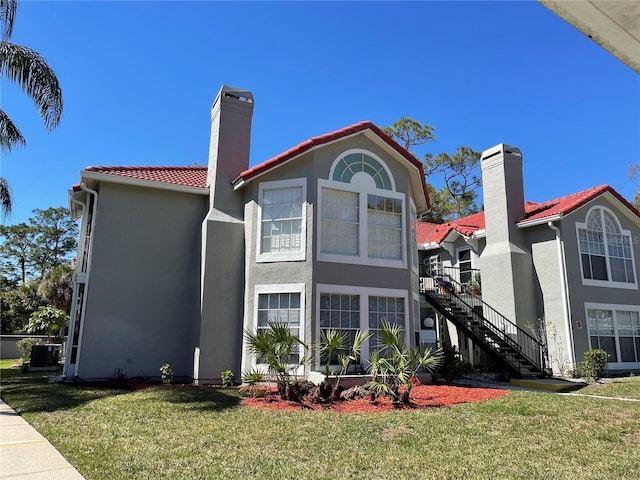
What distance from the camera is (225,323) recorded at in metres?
13.6

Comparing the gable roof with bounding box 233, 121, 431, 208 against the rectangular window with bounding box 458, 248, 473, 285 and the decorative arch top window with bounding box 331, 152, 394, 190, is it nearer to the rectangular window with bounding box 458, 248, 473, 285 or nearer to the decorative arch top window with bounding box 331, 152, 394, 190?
the decorative arch top window with bounding box 331, 152, 394, 190

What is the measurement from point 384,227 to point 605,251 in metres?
10.6

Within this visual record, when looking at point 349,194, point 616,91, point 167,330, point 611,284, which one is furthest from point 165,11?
point 611,284

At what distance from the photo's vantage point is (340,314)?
43.2ft

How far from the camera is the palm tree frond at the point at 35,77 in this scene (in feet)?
48.3

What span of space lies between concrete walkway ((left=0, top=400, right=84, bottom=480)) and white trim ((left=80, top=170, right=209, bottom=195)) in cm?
784

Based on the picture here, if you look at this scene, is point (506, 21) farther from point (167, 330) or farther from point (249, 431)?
point (167, 330)

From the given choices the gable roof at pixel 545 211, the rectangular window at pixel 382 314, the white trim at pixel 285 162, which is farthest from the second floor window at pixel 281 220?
the gable roof at pixel 545 211

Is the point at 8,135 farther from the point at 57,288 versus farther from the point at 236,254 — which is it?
the point at 57,288

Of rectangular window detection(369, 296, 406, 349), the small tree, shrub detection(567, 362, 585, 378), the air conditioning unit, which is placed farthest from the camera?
the small tree

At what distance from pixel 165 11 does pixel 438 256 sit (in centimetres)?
1677

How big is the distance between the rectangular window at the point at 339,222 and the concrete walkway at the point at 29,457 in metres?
8.38

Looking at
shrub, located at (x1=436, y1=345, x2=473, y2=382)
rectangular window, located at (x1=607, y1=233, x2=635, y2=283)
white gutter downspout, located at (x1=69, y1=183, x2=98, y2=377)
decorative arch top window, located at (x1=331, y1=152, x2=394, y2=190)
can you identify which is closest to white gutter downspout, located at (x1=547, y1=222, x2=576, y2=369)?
rectangular window, located at (x1=607, y1=233, x2=635, y2=283)

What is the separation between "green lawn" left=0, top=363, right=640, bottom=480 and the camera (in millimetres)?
5602
